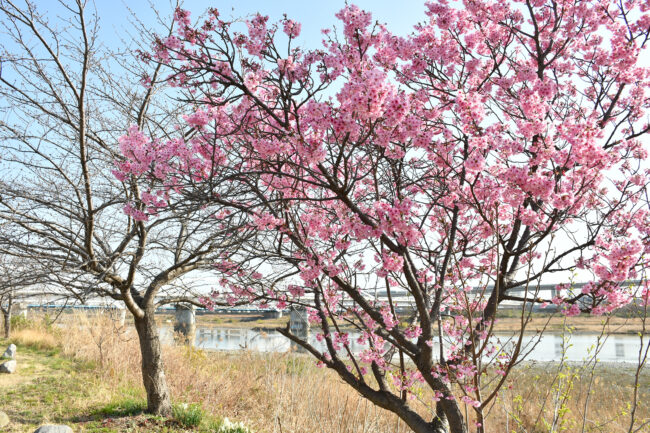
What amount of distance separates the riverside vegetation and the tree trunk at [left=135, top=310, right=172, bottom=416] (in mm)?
186

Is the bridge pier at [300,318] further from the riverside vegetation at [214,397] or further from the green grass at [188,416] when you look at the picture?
the green grass at [188,416]

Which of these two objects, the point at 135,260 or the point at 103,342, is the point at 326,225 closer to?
the point at 135,260

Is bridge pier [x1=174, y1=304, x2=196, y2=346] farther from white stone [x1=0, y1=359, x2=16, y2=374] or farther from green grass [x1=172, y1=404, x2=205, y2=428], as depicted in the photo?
green grass [x1=172, y1=404, x2=205, y2=428]

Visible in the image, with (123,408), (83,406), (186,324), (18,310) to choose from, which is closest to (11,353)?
(186,324)

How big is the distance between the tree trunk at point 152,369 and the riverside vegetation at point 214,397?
19 cm

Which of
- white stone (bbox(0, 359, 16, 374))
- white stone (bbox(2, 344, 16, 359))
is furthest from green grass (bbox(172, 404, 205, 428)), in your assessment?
white stone (bbox(2, 344, 16, 359))

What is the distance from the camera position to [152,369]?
227 inches

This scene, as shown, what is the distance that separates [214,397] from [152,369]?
4.72ft

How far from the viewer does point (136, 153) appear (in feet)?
11.0

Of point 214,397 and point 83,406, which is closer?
point 83,406

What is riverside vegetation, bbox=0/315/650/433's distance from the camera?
5.07m

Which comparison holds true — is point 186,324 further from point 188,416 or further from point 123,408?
point 188,416

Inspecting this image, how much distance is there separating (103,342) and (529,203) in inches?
327

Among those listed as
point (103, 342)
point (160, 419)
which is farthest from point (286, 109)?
point (103, 342)
